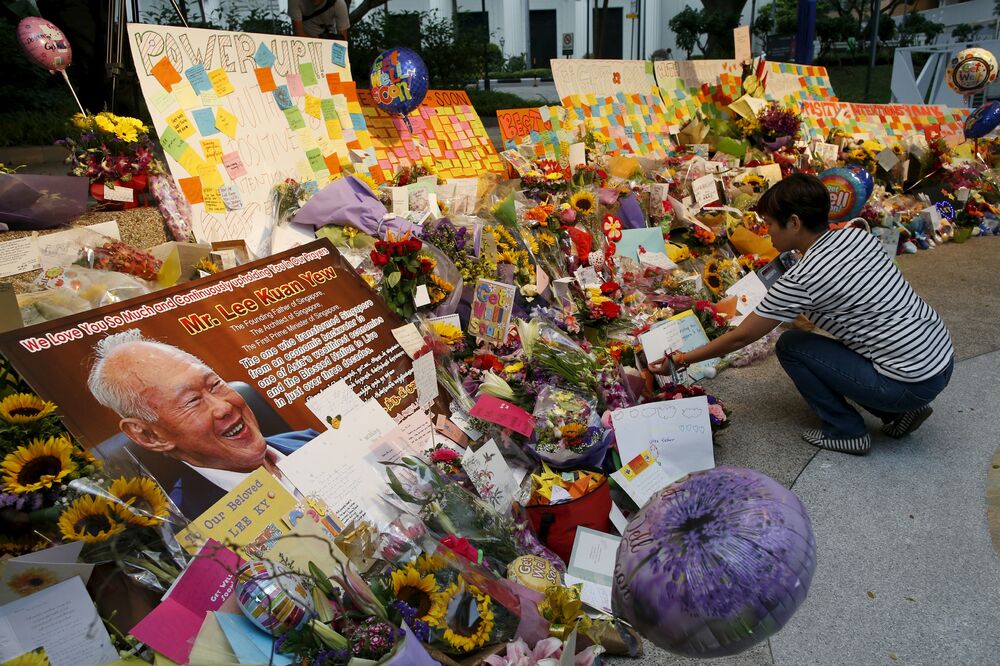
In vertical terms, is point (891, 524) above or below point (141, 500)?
below

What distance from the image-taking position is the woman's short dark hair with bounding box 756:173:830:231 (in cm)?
263

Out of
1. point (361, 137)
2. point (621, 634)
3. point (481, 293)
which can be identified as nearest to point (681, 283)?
point (481, 293)

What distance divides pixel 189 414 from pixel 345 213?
1475 mm

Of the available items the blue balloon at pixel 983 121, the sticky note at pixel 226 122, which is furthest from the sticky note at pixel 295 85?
the blue balloon at pixel 983 121

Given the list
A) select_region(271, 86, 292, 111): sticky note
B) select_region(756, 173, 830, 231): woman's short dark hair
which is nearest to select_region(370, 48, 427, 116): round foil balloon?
select_region(271, 86, 292, 111): sticky note

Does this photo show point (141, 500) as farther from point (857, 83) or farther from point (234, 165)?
point (857, 83)

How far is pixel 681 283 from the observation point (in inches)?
155

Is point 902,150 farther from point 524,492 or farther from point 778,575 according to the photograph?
point 778,575

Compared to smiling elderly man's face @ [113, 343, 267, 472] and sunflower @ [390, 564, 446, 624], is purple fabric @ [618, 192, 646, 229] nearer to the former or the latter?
smiling elderly man's face @ [113, 343, 267, 472]

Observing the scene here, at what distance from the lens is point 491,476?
2.25 m

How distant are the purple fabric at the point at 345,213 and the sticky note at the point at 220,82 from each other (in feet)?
2.51

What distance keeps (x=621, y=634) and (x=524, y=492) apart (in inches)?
23.3

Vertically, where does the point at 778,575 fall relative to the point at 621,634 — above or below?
above

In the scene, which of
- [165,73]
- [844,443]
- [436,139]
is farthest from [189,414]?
[436,139]
